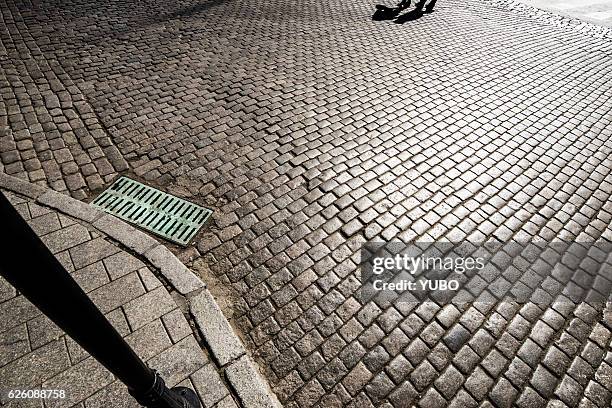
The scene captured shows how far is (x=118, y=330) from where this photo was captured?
10.2 ft

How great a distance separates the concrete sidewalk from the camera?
281cm

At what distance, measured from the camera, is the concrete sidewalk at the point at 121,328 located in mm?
2811

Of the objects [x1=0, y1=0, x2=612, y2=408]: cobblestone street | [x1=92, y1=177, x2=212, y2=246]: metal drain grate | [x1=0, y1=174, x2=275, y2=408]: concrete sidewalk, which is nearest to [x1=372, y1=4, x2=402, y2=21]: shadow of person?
[x1=0, y1=0, x2=612, y2=408]: cobblestone street

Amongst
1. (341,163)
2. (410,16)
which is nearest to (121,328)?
(341,163)

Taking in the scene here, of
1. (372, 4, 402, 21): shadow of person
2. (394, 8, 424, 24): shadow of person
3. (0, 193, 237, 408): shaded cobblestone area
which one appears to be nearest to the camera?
(0, 193, 237, 408): shaded cobblestone area

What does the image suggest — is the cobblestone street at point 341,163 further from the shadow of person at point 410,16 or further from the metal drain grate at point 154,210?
the shadow of person at point 410,16

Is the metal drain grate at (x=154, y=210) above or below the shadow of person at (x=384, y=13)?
below

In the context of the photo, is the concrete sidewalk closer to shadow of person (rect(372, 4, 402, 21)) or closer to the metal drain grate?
the metal drain grate

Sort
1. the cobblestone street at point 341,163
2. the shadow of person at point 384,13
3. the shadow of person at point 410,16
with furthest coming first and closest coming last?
the shadow of person at point 384,13 < the shadow of person at point 410,16 < the cobblestone street at point 341,163

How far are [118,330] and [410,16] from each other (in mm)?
13016

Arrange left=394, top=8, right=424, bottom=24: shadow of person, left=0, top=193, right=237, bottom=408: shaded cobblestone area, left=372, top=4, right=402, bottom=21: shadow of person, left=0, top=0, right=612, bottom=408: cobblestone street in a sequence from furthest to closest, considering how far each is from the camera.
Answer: left=372, top=4, right=402, bottom=21: shadow of person < left=394, top=8, right=424, bottom=24: shadow of person < left=0, top=0, right=612, bottom=408: cobblestone street < left=0, top=193, right=237, bottom=408: shaded cobblestone area

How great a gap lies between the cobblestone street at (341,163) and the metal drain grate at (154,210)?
18 cm

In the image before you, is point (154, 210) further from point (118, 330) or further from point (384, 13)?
point (384, 13)

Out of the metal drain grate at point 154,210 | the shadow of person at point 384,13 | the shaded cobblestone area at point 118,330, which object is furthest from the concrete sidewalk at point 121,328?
the shadow of person at point 384,13
